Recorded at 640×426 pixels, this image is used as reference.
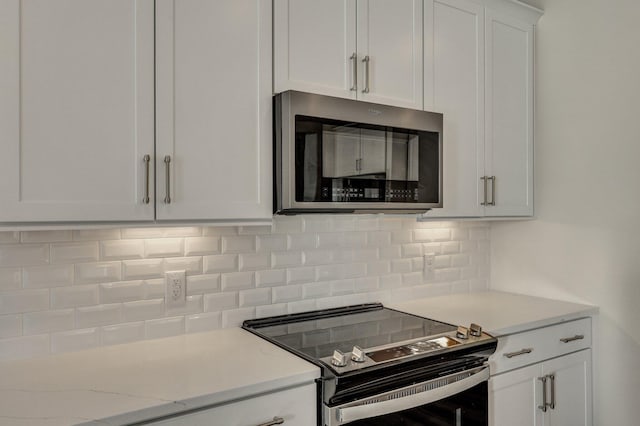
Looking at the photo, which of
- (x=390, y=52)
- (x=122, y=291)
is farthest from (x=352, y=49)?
(x=122, y=291)

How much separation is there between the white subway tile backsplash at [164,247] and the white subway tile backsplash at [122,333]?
0.26 m

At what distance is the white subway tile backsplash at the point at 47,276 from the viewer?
158 centimetres

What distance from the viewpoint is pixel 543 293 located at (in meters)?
2.62

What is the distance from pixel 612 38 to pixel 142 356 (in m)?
2.51

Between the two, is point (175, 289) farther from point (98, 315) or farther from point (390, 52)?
point (390, 52)

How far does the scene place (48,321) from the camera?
1.61m

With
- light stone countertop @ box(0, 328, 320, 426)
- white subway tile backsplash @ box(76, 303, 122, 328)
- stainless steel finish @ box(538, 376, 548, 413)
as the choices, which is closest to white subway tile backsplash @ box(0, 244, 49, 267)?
white subway tile backsplash @ box(76, 303, 122, 328)

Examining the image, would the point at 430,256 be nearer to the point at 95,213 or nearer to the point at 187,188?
the point at 187,188

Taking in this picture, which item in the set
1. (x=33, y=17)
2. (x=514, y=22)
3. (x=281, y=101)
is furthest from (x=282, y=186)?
(x=514, y=22)

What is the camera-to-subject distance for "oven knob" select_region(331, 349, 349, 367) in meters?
1.48

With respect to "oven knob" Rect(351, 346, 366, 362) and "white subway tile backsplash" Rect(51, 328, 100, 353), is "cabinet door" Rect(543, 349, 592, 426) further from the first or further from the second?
"white subway tile backsplash" Rect(51, 328, 100, 353)

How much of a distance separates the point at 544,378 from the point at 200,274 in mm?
1588

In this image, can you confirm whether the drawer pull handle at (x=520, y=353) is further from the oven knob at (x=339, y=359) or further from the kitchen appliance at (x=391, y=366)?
the oven knob at (x=339, y=359)

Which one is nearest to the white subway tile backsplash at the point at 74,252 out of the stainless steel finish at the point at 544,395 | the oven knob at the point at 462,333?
the oven knob at the point at 462,333
